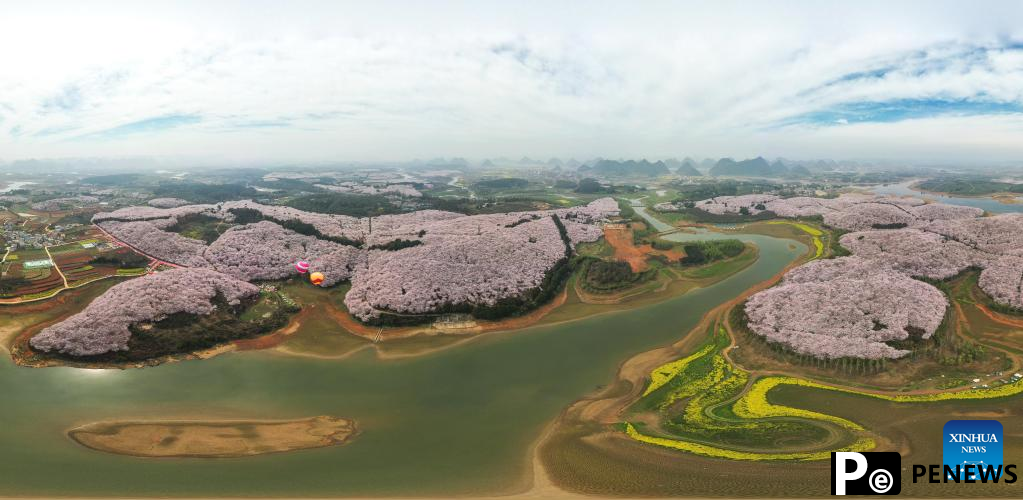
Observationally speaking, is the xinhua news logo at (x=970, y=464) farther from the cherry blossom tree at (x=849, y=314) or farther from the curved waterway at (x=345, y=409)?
the curved waterway at (x=345, y=409)

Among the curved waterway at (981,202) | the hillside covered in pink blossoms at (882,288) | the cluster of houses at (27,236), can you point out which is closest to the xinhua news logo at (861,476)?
the hillside covered in pink blossoms at (882,288)

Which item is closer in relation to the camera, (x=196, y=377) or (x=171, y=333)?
(x=196, y=377)

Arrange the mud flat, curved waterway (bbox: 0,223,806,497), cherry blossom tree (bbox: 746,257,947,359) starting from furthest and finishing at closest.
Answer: cherry blossom tree (bbox: 746,257,947,359) < the mud flat < curved waterway (bbox: 0,223,806,497)

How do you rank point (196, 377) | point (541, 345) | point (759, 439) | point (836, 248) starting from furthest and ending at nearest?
1. point (836, 248)
2. point (541, 345)
3. point (196, 377)
4. point (759, 439)

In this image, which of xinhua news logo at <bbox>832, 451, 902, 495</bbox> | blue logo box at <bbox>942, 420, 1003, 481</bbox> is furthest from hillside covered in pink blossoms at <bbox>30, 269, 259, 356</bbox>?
blue logo box at <bbox>942, 420, 1003, 481</bbox>

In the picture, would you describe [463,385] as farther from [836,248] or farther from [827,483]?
[836,248]

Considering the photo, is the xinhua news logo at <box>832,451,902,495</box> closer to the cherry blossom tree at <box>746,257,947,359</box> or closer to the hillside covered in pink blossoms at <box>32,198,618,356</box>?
the cherry blossom tree at <box>746,257,947,359</box>

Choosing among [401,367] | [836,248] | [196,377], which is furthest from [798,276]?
[196,377]
